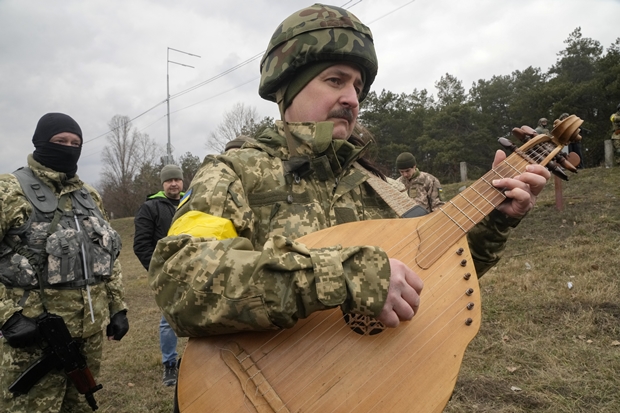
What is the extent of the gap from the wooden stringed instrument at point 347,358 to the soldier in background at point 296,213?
14 centimetres

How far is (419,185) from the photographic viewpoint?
27.5 feet

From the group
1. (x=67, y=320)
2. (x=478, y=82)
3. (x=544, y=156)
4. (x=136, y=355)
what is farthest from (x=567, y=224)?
(x=478, y=82)

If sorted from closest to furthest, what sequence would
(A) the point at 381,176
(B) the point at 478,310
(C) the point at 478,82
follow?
(B) the point at 478,310 → (A) the point at 381,176 → (C) the point at 478,82

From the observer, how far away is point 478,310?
147cm

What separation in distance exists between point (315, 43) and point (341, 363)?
125cm

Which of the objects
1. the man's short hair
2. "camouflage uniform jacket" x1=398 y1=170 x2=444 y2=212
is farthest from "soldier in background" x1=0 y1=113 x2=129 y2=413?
"camouflage uniform jacket" x1=398 y1=170 x2=444 y2=212

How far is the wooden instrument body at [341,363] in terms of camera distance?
129 cm

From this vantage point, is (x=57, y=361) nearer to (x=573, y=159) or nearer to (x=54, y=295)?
(x=54, y=295)

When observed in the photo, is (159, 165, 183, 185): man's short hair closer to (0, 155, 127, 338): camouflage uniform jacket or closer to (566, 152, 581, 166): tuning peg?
(0, 155, 127, 338): camouflage uniform jacket

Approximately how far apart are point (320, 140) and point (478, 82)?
42219 millimetres

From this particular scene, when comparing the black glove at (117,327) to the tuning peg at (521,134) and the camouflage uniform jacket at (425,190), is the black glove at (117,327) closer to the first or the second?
the tuning peg at (521,134)

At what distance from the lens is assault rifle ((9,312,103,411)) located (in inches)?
107

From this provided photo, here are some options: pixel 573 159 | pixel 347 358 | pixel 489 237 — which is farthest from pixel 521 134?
pixel 347 358

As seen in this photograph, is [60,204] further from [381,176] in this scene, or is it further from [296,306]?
[296,306]
